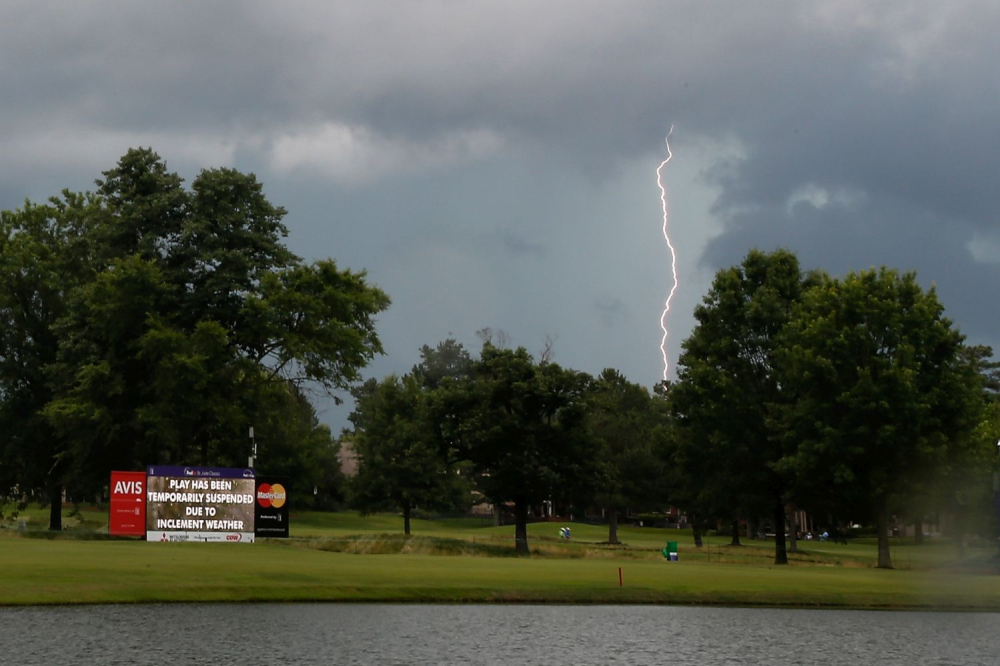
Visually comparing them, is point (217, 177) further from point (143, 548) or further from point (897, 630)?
point (897, 630)

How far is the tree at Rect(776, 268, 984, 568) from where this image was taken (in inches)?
2579

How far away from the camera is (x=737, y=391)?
75062mm

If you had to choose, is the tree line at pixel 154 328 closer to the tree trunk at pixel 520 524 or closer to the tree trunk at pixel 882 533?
the tree trunk at pixel 520 524

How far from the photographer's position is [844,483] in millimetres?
68938

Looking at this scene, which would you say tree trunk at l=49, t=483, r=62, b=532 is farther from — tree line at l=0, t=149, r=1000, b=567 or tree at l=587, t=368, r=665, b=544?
tree at l=587, t=368, r=665, b=544

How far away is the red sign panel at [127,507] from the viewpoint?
5753 centimetres

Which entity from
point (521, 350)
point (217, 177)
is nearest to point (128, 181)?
point (217, 177)

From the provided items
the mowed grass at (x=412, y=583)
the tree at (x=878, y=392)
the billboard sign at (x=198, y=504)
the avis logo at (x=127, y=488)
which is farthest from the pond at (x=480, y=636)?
the tree at (x=878, y=392)

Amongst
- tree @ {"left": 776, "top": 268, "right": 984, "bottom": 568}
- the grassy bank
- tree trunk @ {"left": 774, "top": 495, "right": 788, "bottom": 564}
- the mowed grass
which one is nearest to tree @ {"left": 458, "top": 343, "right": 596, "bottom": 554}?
tree trunk @ {"left": 774, "top": 495, "right": 788, "bottom": 564}

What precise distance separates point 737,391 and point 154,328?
36607mm

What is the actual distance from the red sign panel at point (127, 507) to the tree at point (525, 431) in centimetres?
2729

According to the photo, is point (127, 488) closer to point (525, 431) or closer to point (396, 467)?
point (525, 431)

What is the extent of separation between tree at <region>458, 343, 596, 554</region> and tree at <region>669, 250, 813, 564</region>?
692 centimetres

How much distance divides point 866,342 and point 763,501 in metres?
13.4
